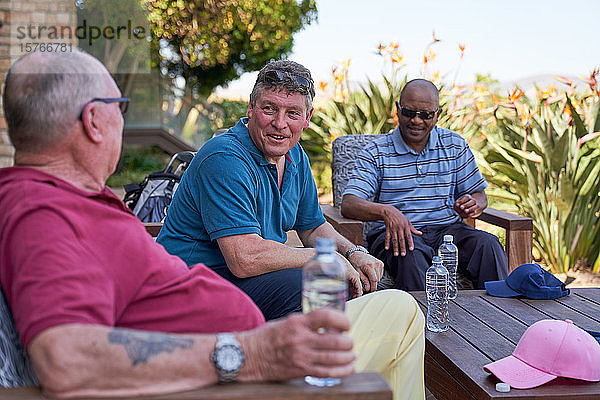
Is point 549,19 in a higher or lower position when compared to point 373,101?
higher

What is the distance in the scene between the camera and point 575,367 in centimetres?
175

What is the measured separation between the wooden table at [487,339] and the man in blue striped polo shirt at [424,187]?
0.62 metres

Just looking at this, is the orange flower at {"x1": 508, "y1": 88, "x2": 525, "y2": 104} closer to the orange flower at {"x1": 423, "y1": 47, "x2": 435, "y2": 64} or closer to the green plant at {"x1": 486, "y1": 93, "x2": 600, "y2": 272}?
the green plant at {"x1": 486, "y1": 93, "x2": 600, "y2": 272}

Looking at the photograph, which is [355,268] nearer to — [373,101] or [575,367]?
[575,367]

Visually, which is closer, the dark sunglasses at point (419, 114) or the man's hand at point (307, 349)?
the man's hand at point (307, 349)

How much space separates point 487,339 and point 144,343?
1.42 m

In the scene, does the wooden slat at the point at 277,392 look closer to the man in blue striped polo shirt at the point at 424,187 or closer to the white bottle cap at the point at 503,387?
the white bottle cap at the point at 503,387

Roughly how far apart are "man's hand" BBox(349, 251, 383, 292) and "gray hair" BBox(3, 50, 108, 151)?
1403 millimetres

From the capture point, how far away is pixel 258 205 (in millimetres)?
2338

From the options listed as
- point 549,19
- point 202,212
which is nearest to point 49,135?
point 202,212

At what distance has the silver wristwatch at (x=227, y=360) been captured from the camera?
1134 millimetres

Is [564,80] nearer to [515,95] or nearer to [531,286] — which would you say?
[515,95]

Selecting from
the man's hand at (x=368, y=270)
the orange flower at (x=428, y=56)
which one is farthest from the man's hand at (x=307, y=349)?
the orange flower at (x=428, y=56)

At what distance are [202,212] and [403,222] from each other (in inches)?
55.1
